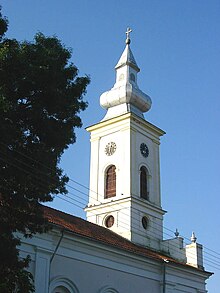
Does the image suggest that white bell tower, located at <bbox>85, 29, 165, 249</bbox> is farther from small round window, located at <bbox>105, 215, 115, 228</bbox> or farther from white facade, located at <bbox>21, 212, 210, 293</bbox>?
white facade, located at <bbox>21, 212, 210, 293</bbox>

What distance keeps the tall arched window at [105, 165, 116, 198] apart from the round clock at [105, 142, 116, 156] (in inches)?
37.0

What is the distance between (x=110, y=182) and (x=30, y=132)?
2015 cm

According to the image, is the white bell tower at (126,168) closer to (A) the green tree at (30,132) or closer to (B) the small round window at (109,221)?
(B) the small round window at (109,221)

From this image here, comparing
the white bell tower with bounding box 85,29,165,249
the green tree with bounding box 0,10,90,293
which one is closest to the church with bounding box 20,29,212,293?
the white bell tower with bounding box 85,29,165,249

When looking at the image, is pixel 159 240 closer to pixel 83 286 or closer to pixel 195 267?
pixel 195 267

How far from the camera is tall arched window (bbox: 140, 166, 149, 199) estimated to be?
3438 centimetres

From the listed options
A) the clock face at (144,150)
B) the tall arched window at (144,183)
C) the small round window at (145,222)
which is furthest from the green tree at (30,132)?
the clock face at (144,150)

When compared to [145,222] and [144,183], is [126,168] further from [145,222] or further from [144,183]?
[145,222]

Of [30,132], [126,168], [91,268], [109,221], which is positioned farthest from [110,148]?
[30,132]

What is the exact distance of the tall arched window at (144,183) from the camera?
34.4 meters

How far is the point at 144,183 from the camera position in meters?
34.8

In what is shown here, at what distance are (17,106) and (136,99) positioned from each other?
22300mm

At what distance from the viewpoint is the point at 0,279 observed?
43.4ft

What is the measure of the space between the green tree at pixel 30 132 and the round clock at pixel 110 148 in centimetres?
1938
